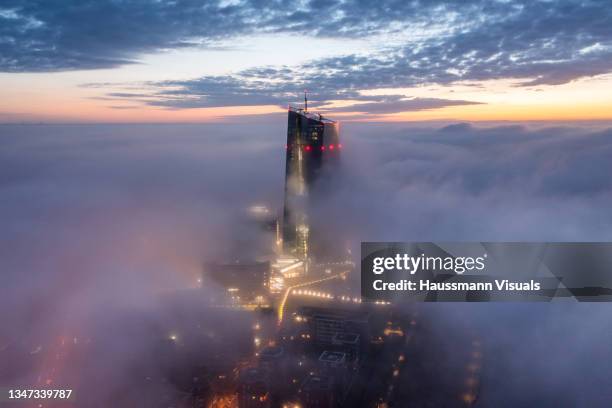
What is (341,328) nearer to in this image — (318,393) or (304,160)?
(318,393)

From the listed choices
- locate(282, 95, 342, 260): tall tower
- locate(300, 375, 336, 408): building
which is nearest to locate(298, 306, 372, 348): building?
locate(300, 375, 336, 408): building

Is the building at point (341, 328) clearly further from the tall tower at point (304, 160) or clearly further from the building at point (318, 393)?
the tall tower at point (304, 160)

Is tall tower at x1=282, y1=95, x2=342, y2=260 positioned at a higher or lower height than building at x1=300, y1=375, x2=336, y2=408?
higher

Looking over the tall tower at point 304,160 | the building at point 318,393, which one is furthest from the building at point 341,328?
the tall tower at point 304,160

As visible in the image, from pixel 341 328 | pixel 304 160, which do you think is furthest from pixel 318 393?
pixel 304 160

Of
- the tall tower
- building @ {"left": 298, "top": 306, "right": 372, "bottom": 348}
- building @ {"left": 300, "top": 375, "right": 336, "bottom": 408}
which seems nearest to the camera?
building @ {"left": 300, "top": 375, "right": 336, "bottom": 408}

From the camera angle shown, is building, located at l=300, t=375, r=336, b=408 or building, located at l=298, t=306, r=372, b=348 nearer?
building, located at l=300, t=375, r=336, b=408

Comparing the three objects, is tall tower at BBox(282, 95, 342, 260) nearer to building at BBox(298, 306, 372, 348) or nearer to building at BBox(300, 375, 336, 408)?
building at BBox(298, 306, 372, 348)

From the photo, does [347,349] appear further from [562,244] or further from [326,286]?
[562,244]
